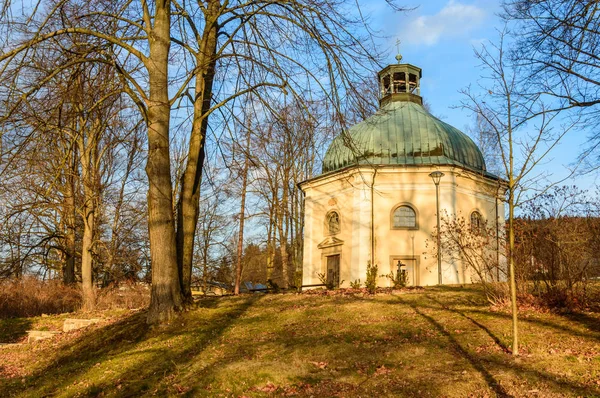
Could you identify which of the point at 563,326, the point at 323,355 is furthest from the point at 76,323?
the point at 563,326

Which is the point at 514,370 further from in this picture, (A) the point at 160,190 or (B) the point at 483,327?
(A) the point at 160,190

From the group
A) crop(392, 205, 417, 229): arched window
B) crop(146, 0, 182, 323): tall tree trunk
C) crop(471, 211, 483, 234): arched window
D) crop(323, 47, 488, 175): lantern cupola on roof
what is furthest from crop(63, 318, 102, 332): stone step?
crop(392, 205, 417, 229): arched window

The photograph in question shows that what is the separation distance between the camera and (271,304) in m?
11.9

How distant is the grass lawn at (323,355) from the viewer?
594 cm

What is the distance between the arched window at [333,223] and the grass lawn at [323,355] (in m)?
12.3

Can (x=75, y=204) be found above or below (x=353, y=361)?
above

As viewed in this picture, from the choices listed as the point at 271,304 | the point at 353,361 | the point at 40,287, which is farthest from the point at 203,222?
the point at 353,361

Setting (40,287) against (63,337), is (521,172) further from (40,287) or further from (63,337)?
(40,287)

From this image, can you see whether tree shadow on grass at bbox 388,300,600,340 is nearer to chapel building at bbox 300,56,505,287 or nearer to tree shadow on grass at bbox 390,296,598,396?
tree shadow on grass at bbox 390,296,598,396

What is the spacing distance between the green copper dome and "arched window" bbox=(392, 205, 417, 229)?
2.07m

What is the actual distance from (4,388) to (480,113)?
26.5 feet

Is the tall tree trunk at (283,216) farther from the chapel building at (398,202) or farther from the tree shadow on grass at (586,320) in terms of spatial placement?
the tree shadow on grass at (586,320)

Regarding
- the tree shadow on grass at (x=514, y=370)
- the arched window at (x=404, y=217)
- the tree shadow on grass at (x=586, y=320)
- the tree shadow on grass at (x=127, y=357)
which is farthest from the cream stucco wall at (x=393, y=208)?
the tree shadow on grass at (x=514, y=370)

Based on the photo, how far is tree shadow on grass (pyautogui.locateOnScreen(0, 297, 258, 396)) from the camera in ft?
21.4
